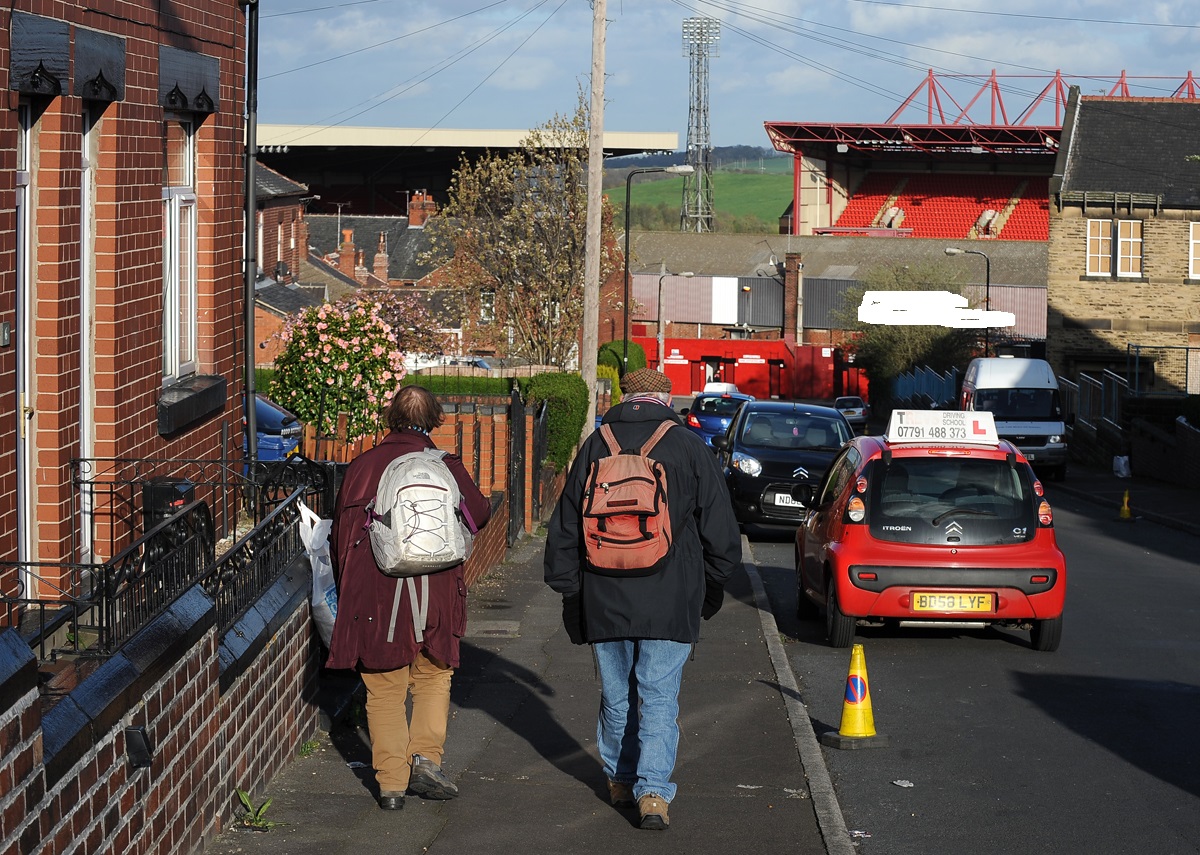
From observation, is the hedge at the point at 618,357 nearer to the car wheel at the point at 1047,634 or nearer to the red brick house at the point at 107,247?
the car wheel at the point at 1047,634

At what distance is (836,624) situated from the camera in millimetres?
11180

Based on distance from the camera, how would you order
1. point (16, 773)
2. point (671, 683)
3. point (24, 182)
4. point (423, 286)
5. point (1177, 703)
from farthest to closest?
1. point (423, 286)
2. point (1177, 703)
3. point (24, 182)
4. point (671, 683)
5. point (16, 773)

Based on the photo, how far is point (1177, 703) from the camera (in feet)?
30.9

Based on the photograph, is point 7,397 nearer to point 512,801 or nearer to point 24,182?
point 24,182

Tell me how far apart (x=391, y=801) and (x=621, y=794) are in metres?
0.95

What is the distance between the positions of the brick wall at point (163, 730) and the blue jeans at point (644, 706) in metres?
1.41

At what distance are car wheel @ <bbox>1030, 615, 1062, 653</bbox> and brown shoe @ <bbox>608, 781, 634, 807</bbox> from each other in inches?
215

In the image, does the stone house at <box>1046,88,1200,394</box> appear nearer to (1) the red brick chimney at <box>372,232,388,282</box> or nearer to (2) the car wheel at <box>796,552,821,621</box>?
(1) the red brick chimney at <box>372,232,388,282</box>

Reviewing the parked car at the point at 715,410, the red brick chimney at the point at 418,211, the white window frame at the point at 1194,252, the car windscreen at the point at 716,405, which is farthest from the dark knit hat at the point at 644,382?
the red brick chimney at the point at 418,211

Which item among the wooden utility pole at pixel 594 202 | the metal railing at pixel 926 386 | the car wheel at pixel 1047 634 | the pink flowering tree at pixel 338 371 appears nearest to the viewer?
the car wheel at pixel 1047 634

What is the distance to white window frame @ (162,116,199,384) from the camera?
9.57m

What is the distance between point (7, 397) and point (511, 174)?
1246 inches

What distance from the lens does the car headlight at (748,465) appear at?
18922mm

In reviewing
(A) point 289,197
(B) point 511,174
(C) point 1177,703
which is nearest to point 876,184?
(A) point 289,197
